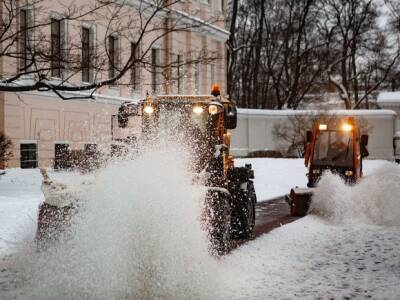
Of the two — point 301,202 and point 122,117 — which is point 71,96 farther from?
point 122,117

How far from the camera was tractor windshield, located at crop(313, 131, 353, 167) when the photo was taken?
58.1 ft

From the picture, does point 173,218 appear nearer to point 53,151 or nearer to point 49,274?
point 49,274

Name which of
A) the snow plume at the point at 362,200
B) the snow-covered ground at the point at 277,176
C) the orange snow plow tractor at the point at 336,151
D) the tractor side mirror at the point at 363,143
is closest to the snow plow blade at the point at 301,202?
the snow plume at the point at 362,200

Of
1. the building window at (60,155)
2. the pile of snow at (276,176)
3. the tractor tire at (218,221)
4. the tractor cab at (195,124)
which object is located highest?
the tractor cab at (195,124)

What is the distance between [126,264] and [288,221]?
802 centimetres

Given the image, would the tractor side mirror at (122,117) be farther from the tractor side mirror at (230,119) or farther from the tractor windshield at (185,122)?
the tractor side mirror at (230,119)

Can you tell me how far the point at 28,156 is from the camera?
2358cm

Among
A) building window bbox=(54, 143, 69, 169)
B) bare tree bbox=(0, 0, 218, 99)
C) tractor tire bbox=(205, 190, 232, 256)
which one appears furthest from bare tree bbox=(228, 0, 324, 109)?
tractor tire bbox=(205, 190, 232, 256)

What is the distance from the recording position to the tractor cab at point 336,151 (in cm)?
1745

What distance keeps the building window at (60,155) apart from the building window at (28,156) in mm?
731

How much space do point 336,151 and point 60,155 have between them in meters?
10.2

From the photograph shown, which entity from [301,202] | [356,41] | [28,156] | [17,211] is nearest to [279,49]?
[356,41]

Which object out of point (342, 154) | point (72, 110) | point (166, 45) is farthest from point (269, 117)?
point (342, 154)

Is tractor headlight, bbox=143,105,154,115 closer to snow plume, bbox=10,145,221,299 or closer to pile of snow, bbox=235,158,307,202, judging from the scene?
snow plume, bbox=10,145,221,299
